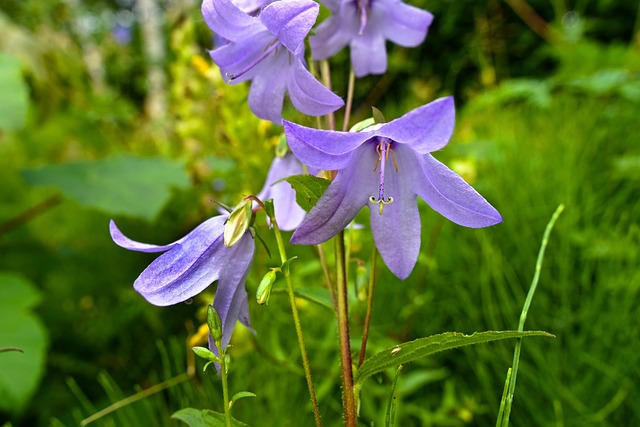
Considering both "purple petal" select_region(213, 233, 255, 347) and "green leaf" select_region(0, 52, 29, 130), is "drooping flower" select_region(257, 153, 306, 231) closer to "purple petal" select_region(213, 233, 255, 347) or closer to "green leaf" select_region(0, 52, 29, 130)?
"purple petal" select_region(213, 233, 255, 347)

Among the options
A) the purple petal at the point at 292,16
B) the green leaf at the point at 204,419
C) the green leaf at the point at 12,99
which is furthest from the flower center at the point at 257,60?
the green leaf at the point at 12,99

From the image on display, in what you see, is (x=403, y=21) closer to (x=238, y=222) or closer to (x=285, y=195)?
(x=285, y=195)

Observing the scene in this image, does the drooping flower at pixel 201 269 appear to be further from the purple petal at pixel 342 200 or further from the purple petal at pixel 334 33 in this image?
the purple petal at pixel 334 33

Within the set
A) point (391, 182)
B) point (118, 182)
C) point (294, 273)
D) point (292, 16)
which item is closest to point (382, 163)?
point (391, 182)

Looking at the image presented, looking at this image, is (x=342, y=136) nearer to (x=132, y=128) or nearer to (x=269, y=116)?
(x=269, y=116)

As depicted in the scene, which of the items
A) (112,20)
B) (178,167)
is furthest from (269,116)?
(112,20)
